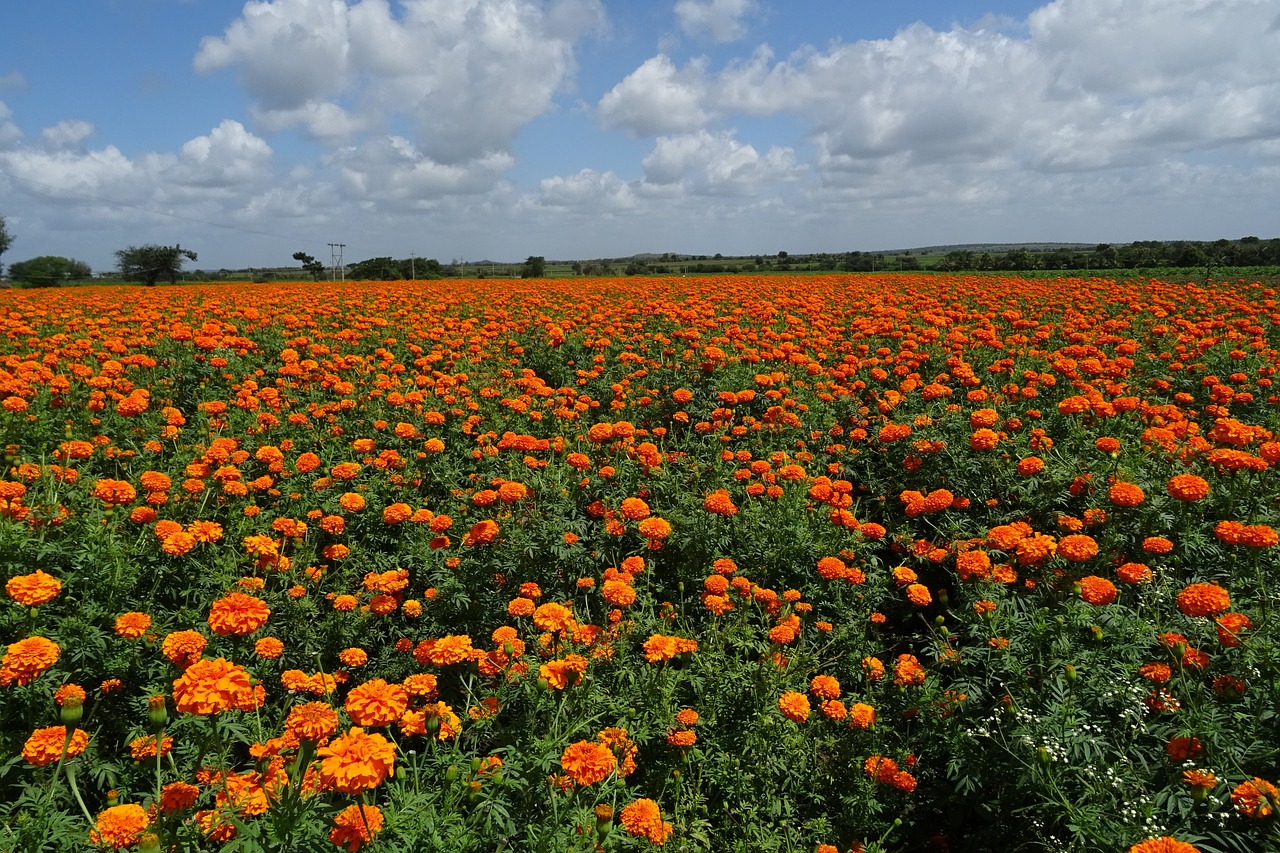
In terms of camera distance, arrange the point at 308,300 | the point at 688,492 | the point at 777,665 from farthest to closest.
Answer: the point at 308,300 < the point at 688,492 < the point at 777,665

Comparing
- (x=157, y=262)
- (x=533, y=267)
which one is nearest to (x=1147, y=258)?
(x=533, y=267)

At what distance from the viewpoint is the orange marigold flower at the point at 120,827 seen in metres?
1.73

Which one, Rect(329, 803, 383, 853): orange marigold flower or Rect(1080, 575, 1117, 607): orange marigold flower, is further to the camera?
Rect(1080, 575, 1117, 607): orange marigold flower

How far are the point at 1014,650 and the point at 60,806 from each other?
397 cm

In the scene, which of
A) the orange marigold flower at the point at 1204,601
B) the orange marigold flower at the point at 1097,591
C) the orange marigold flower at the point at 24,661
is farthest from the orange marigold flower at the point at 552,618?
the orange marigold flower at the point at 1204,601

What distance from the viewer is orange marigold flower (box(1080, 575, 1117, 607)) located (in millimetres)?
2654

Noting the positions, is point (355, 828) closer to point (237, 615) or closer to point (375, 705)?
point (375, 705)

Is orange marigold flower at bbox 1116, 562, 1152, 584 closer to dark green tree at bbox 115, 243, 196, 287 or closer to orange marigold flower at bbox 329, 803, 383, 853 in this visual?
orange marigold flower at bbox 329, 803, 383, 853

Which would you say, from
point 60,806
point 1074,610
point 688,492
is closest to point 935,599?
point 1074,610

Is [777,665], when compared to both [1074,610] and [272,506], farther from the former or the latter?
[272,506]

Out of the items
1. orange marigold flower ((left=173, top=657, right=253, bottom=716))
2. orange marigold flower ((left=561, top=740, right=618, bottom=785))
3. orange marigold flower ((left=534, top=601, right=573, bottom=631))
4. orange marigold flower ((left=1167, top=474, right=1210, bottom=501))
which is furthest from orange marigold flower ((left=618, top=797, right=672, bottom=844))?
orange marigold flower ((left=1167, top=474, right=1210, bottom=501))

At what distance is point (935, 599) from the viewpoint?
439 cm

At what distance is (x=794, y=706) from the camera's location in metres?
2.72

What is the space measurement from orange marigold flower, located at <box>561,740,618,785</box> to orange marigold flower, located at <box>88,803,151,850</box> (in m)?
1.18
